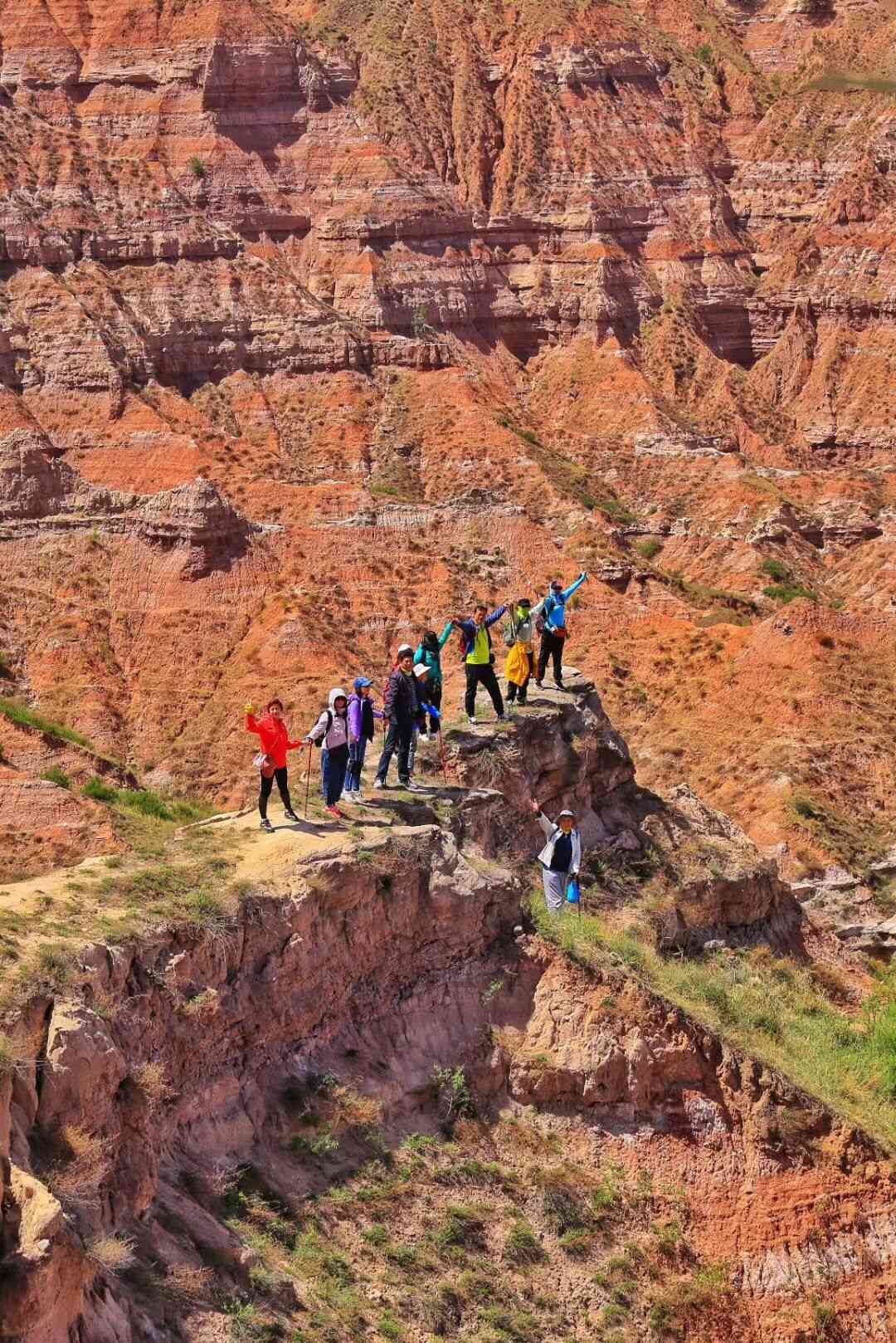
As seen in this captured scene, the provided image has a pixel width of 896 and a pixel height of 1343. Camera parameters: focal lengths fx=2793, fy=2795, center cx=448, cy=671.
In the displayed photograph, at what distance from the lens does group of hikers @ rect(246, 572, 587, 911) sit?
3738cm

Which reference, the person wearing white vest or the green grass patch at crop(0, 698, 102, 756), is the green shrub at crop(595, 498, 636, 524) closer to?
the green grass patch at crop(0, 698, 102, 756)

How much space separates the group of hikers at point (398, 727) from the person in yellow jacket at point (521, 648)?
0.09 feet

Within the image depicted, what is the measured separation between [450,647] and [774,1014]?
146 ft

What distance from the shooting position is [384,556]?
94.6m

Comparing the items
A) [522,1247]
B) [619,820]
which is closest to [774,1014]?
[619,820]

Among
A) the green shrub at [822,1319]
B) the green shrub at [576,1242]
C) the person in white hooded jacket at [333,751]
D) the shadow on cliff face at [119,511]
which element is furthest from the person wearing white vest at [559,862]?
the shadow on cliff face at [119,511]

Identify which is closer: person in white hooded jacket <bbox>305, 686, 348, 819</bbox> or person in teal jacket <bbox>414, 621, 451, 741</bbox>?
person in white hooded jacket <bbox>305, 686, 348, 819</bbox>

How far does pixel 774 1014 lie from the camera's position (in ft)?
138

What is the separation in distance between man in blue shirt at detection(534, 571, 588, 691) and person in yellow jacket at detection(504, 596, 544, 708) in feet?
0.68

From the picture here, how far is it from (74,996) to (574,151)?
13192cm

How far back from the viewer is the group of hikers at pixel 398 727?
37375 mm

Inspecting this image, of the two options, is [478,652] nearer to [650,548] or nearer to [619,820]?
[619,820]

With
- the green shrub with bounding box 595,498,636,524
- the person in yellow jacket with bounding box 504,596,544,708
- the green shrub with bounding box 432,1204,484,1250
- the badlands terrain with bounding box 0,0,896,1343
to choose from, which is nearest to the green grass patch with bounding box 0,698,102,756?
the badlands terrain with bounding box 0,0,896,1343

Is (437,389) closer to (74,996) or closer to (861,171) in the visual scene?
(861,171)
